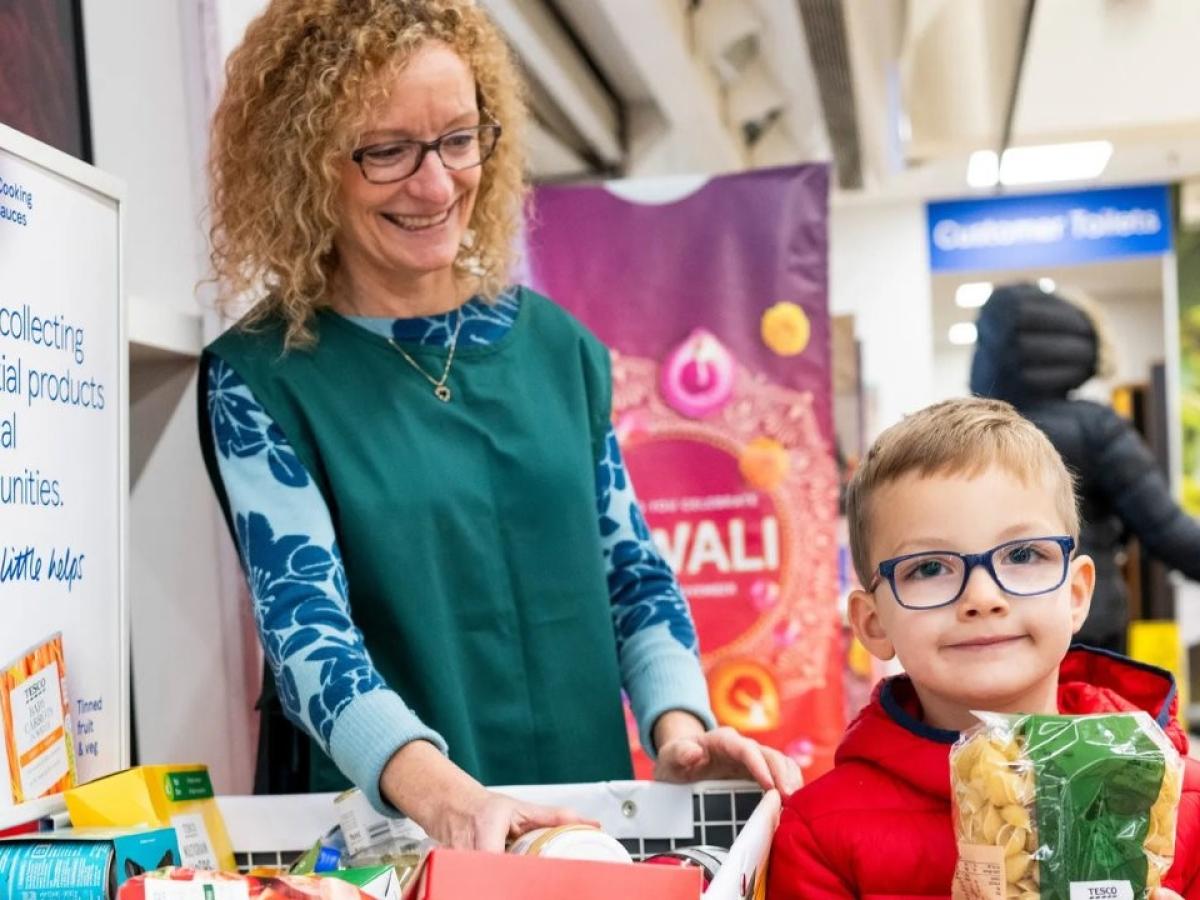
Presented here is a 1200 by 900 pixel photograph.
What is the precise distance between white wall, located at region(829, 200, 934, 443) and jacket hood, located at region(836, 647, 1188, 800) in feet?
25.8

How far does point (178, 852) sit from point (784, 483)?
2.55 m

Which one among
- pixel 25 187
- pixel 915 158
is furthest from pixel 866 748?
pixel 915 158

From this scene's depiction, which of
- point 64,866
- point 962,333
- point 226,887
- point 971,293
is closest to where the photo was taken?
point 226,887

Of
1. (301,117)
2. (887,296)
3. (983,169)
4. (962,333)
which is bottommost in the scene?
(301,117)

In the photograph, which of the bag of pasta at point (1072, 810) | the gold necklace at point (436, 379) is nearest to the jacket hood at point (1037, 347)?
the gold necklace at point (436, 379)

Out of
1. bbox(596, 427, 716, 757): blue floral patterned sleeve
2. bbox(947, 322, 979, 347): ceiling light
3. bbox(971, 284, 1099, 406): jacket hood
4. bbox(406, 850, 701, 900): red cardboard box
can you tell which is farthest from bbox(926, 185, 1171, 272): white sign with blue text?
bbox(406, 850, 701, 900): red cardboard box

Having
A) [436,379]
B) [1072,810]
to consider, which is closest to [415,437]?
[436,379]

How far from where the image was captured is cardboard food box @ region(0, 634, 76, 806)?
1.38 meters

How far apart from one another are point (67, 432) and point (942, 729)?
93 centimetres

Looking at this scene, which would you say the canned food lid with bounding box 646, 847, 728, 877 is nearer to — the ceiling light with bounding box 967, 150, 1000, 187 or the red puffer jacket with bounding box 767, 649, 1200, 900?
the red puffer jacket with bounding box 767, 649, 1200, 900

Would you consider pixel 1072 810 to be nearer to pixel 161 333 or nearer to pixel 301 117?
pixel 301 117

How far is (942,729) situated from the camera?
1.37 meters

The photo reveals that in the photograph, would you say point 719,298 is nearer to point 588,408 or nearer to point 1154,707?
point 588,408

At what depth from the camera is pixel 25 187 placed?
146cm
